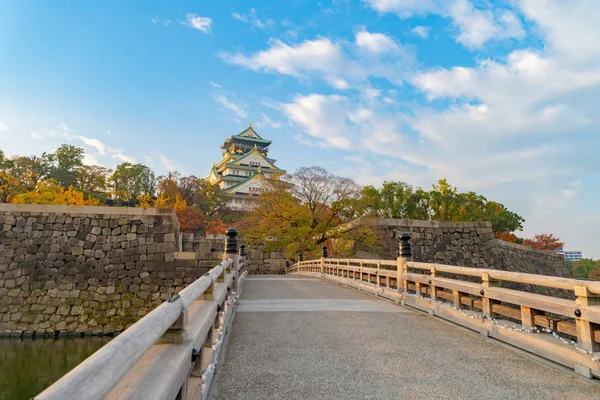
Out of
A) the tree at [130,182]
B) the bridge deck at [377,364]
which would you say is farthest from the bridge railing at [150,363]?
the tree at [130,182]

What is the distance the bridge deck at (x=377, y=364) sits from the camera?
3105 millimetres

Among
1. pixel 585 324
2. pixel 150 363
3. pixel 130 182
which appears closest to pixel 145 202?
pixel 130 182

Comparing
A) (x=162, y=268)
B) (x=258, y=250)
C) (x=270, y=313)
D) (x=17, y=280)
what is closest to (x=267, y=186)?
(x=258, y=250)

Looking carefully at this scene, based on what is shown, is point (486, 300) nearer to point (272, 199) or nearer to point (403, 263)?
point (403, 263)

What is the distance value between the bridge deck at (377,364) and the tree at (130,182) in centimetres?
3978

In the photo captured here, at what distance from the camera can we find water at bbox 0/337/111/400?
10.2 meters

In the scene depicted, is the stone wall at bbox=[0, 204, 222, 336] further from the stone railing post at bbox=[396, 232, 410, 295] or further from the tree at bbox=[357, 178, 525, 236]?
the tree at bbox=[357, 178, 525, 236]

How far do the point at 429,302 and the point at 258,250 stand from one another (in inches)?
876

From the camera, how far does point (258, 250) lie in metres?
28.0

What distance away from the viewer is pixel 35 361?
1259cm

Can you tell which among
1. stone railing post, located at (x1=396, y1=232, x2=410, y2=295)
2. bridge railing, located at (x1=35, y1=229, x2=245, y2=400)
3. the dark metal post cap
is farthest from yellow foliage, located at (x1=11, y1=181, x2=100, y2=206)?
bridge railing, located at (x1=35, y1=229, x2=245, y2=400)

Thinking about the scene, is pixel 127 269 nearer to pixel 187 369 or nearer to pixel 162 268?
pixel 162 268

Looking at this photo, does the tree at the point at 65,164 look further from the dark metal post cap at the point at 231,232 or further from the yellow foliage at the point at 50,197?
the dark metal post cap at the point at 231,232

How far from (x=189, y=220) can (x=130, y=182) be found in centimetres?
1221
